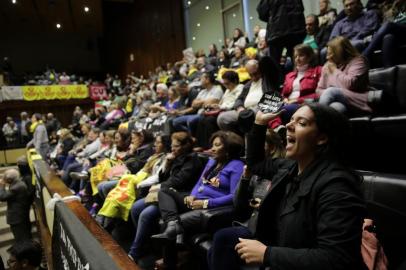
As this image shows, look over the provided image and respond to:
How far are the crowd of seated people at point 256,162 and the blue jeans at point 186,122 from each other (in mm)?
16

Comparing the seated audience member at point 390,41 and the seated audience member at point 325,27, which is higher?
the seated audience member at point 325,27

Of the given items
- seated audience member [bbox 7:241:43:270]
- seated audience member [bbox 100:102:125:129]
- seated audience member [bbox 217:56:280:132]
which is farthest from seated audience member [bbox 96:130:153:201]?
seated audience member [bbox 100:102:125:129]

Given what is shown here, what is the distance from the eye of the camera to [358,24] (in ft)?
11.3

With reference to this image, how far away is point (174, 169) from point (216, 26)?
6.89 metres

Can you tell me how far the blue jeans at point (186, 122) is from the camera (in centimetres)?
387

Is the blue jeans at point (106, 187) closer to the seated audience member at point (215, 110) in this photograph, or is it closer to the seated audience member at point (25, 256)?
the seated audience member at point (215, 110)

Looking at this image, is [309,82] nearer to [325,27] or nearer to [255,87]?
[255,87]

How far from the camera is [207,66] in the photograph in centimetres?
665

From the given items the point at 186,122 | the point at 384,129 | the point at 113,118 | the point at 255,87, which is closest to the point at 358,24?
the point at 255,87

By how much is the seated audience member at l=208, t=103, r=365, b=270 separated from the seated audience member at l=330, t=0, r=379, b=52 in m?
2.56

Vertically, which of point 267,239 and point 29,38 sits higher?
point 29,38

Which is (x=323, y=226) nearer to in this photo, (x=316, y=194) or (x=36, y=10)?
(x=316, y=194)

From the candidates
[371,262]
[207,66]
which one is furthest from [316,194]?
[207,66]

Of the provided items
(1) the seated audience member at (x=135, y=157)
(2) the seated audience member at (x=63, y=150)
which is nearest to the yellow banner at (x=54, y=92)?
(2) the seated audience member at (x=63, y=150)
